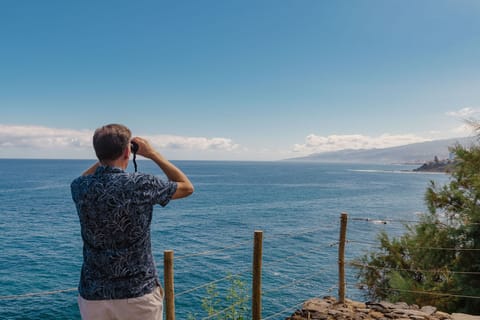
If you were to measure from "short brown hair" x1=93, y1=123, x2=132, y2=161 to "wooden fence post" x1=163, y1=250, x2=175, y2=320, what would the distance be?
1.91 metres

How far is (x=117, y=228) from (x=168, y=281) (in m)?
1.96

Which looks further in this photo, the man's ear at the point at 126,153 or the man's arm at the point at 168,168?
the man's arm at the point at 168,168

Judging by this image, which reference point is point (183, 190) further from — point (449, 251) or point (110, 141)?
point (449, 251)

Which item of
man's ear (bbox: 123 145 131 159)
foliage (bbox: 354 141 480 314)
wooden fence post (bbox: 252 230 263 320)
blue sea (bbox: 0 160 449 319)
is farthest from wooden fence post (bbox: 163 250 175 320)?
foliage (bbox: 354 141 480 314)

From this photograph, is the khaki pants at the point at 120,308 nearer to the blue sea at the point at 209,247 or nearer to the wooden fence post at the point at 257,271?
the wooden fence post at the point at 257,271

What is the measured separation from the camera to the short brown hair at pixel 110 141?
1690 millimetres

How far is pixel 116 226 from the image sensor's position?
5.61 feet

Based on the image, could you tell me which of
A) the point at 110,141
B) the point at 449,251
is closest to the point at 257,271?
the point at 110,141

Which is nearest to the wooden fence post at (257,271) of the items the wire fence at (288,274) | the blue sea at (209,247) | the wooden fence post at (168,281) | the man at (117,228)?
the blue sea at (209,247)

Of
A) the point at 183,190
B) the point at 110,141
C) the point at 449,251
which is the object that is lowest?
the point at 449,251

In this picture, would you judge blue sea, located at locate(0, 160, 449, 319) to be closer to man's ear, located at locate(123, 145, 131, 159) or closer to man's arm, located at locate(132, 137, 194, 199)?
man's arm, located at locate(132, 137, 194, 199)

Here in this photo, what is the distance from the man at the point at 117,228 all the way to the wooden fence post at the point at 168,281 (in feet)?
5.21

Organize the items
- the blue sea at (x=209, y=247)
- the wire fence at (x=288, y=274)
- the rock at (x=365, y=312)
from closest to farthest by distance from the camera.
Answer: the rock at (x=365, y=312)
the wire fence at (x=288, y=274)
the blue sea at (x=209, y=247)

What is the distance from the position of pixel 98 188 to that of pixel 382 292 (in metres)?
11.1
